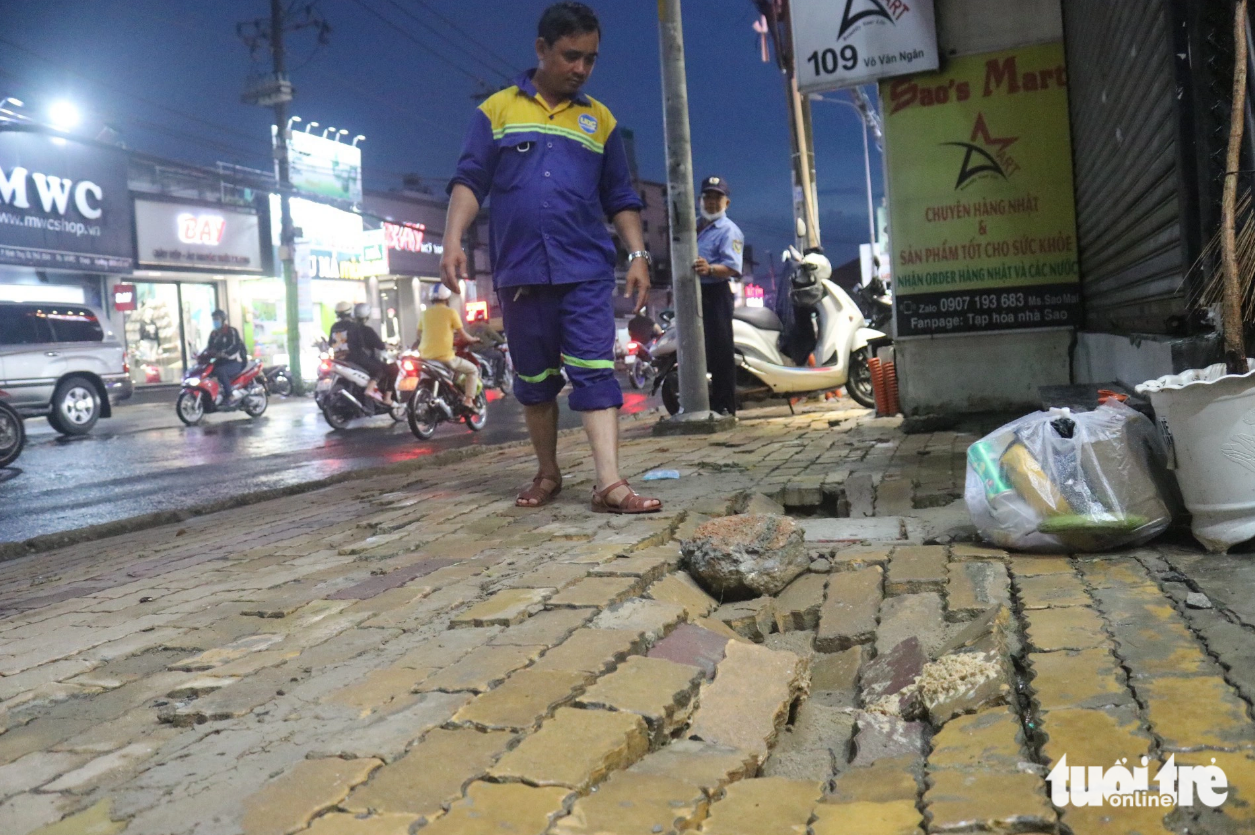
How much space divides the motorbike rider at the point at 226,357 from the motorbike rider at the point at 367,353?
12.4 feet

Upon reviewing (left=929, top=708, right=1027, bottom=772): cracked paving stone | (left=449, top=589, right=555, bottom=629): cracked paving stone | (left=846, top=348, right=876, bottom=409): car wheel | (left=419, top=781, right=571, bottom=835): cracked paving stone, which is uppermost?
(left=846, top=348, right=876, bottom=409): car wheel

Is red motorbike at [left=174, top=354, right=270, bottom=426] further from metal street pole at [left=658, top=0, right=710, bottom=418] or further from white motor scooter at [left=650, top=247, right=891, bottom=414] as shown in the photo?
metal street pole at [left=658, top=0, right=710, bottom=418]

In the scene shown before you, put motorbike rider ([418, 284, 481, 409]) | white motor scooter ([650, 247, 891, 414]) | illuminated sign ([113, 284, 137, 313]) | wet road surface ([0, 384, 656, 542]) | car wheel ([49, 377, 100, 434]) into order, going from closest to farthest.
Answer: wet road surface ([0, 384, 656, 542]) < white motor scooter ([650, 247, 891, 414]) < motorbike rider ([418, 284, 481, 409]) < car wheel ([49, 377, 100, 434]) < illuminated sign ([113, 284, 137, 313])

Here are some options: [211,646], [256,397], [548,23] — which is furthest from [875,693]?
[256,397]

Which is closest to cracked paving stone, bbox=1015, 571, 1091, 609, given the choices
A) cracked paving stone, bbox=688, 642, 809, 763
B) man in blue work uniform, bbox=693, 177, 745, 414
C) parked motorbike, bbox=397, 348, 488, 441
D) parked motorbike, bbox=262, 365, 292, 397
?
cracked paving stone, bbox=688, 642, 809, 763

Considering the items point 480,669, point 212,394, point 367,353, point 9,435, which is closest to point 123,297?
point 212,394

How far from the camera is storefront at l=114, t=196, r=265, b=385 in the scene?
24.3 metres

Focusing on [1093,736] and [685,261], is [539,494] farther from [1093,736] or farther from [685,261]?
[685,261]

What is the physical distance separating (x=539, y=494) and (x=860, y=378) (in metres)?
6.07

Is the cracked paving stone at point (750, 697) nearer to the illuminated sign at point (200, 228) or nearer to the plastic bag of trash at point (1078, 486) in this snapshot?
the plastic bag of trash at point (1078, 486)

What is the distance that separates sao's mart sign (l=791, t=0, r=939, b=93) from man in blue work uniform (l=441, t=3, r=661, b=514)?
321 cm

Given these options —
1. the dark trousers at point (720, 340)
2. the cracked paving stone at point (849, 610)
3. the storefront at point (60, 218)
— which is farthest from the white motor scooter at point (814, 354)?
the storefront at point (60, 218)

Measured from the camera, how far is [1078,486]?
306cm

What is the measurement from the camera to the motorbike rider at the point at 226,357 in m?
15.7
